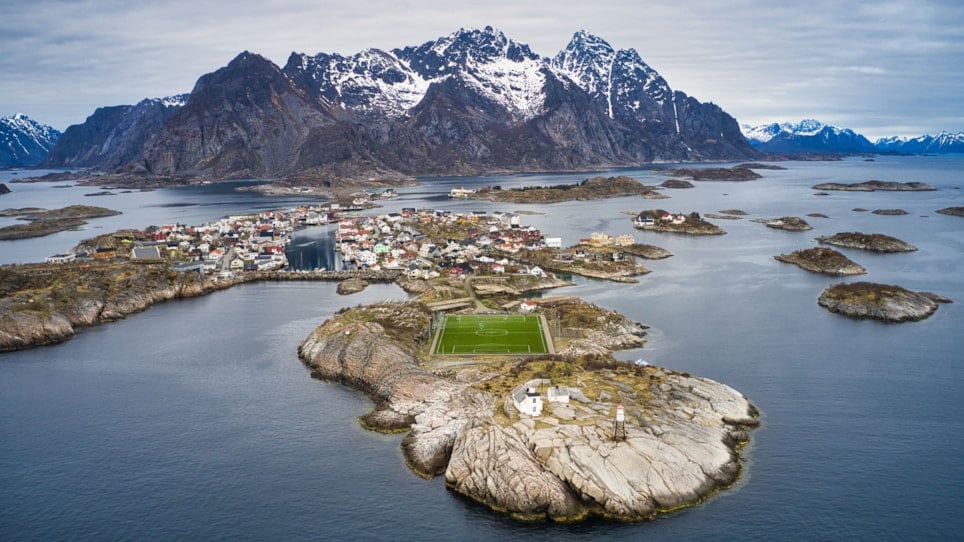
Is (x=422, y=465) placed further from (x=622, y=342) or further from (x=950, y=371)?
(x=950, y=371)

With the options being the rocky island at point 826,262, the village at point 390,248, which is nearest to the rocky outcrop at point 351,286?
the village at point 390,248

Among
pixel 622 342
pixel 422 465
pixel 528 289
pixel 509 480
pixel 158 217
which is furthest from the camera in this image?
pixel 158 217

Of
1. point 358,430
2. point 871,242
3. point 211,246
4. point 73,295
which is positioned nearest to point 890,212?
point 871,242

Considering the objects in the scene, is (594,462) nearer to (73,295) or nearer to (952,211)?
(73,295)

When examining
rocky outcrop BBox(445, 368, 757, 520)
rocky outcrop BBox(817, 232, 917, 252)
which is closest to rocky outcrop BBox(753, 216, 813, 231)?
rocky outcrop BBox(817, 232, 917, 252)

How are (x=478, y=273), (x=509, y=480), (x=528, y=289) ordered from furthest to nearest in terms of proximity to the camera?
(x=478, y=273) < (x=528, y=289) < (x=509, y=480)

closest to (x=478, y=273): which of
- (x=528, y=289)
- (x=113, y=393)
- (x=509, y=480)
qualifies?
(x=528, y=289)

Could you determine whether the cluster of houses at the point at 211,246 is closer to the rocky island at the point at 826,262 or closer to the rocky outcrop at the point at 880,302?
the rocky outcrop at the point at 880,302
